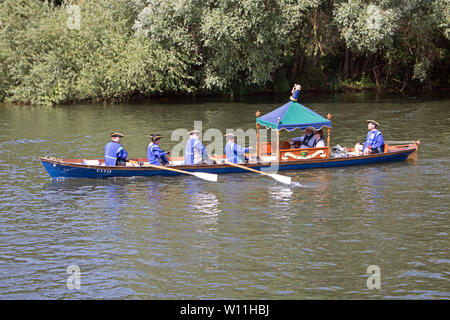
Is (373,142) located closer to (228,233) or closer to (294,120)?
(294,120)

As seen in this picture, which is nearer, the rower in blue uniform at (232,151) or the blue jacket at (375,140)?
the rower in blue uniform at (232,151)

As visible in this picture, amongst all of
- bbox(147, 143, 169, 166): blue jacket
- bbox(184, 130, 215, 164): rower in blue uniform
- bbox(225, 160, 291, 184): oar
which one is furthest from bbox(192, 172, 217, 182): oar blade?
bbox(147, 143, 169, 166): blue jacket

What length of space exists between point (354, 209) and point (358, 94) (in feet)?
103

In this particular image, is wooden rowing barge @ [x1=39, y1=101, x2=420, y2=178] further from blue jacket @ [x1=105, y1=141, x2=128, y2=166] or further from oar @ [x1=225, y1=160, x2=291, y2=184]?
blue jacket @ [x1=105, y1=141, x2=128, y2=166]

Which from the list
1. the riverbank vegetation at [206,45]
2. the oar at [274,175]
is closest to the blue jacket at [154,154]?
the oar at [274,175]

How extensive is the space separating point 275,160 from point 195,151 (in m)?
3.02

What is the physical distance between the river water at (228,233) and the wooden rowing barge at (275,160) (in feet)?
1.16

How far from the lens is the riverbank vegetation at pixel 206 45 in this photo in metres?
37.7

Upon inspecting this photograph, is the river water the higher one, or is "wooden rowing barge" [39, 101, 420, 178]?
"wooden rowing barge" [39, 101, 420, 178]

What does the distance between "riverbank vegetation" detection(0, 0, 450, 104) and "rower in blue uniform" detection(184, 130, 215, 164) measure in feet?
56.1

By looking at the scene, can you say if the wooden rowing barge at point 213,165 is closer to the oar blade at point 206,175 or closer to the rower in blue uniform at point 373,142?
the oar blade at point 206,175

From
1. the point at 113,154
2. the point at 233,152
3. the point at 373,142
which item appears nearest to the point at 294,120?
the point at 233,152

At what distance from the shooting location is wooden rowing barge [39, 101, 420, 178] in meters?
20.7
